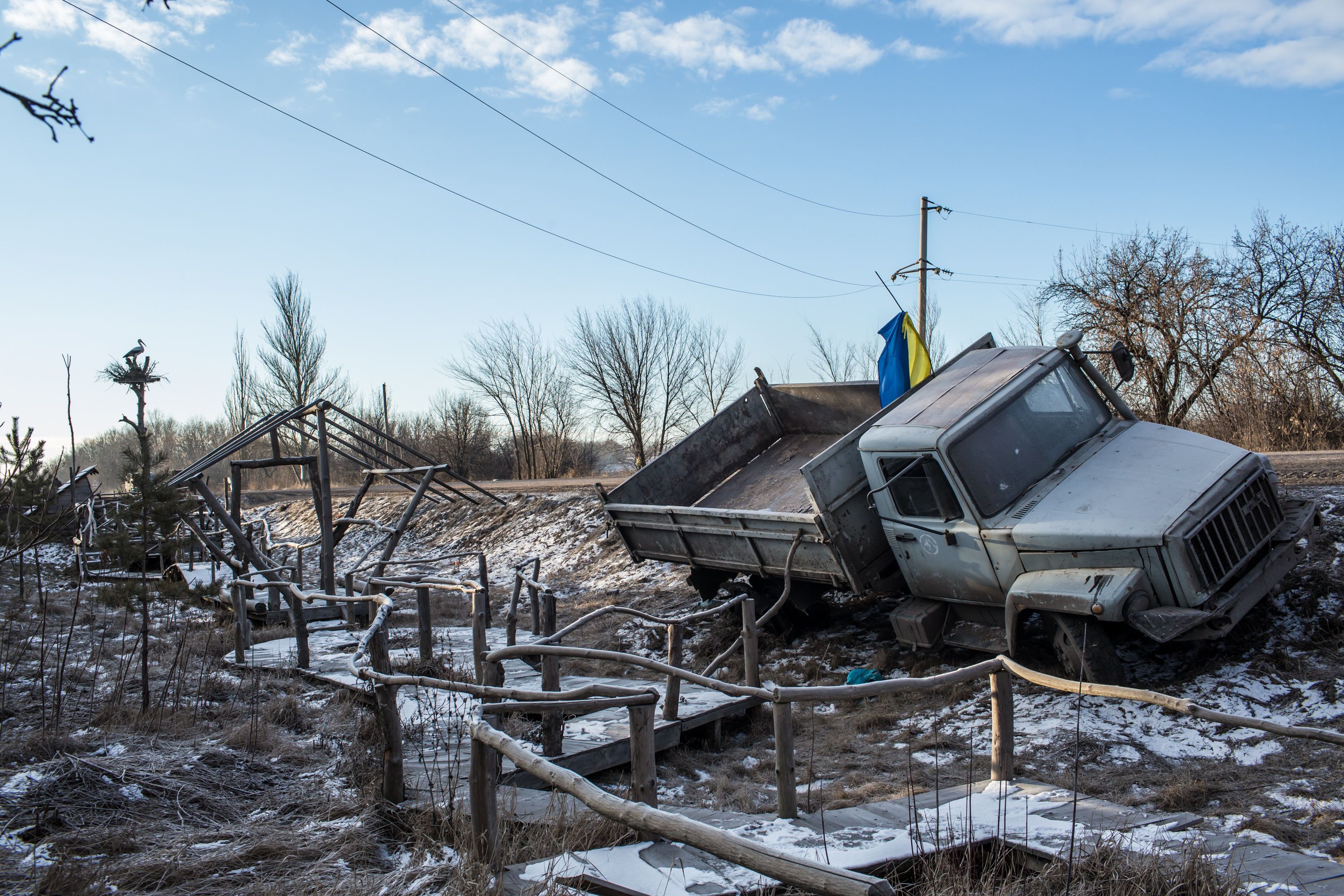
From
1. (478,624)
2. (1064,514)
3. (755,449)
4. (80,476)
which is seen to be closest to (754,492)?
(755,449)

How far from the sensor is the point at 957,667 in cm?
809

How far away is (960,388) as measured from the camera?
27.0ft

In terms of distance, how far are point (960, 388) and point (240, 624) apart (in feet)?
27.6

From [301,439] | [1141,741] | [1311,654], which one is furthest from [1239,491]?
[301,439]

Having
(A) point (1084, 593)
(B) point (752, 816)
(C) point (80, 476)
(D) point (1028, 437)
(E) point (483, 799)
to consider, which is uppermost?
(C) point (80, 476)

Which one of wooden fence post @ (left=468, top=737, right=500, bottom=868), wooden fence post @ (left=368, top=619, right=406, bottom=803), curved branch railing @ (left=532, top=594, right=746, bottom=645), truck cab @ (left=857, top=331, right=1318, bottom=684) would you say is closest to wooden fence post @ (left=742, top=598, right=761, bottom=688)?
curved branch railing @ (left=532, top=594, right=746, bottom=645)

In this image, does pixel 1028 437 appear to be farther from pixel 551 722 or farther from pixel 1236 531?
pixel 551 722

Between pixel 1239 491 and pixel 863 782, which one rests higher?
pixel 1239 491

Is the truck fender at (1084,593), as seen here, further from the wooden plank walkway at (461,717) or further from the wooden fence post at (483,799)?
the wooden fence post at (483,799)

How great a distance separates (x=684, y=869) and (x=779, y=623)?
651 cm

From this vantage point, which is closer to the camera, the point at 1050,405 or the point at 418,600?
the point at 1050,405

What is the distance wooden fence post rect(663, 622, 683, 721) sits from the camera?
6.83 m

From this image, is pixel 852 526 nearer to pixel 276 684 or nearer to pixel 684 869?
pixel 684 869

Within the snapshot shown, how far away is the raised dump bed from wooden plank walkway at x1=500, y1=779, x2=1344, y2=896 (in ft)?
11.9
